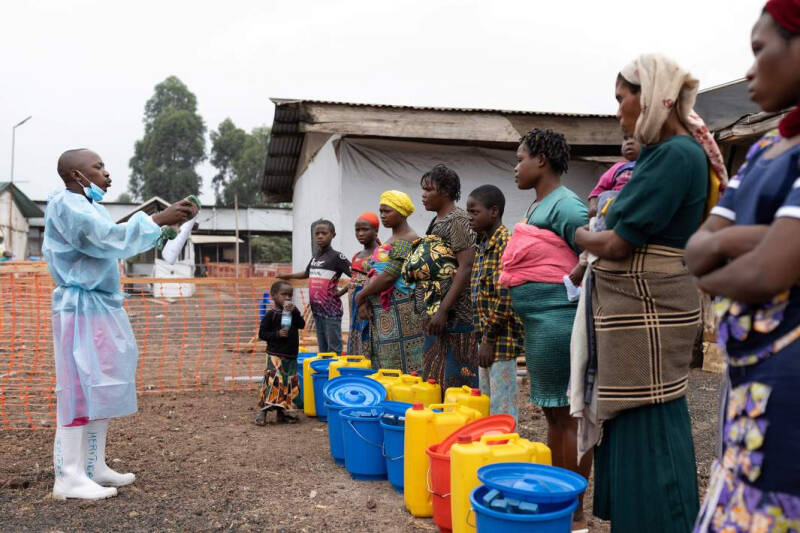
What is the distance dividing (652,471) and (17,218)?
3874 cm

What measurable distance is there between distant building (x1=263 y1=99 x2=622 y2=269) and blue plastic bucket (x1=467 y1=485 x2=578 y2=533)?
635 centimetres

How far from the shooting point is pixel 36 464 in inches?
178

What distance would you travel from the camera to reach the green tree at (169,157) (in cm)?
5678

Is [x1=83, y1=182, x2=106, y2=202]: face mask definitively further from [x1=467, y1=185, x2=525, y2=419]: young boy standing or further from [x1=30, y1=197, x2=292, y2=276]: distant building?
[x1=30, y1=197, x2=292, y2=276]: distant building

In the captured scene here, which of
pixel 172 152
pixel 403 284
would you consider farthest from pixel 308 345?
pixel 172 152

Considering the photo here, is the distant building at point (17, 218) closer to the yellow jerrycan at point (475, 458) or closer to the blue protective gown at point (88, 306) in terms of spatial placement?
the blue protective gown at point (88, 306)

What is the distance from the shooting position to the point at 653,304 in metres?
2.21

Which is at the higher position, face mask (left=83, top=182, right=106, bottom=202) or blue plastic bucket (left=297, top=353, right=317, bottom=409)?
face mask (left=83, top=182, right=106, bottom=202)

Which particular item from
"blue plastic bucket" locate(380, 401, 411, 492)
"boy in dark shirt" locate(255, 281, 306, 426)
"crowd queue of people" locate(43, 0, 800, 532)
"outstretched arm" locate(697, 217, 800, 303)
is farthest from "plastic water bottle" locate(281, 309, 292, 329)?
"outstretched arm" locate(697, 217, 800, 303)

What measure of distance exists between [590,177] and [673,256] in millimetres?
8091

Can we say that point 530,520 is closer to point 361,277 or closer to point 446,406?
point 446,406

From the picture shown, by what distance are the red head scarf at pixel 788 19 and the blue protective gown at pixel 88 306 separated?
3.40 meters

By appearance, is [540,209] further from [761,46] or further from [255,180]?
[255,180]

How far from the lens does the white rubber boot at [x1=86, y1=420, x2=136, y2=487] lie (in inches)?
158
